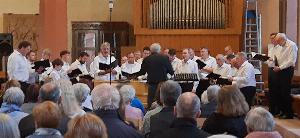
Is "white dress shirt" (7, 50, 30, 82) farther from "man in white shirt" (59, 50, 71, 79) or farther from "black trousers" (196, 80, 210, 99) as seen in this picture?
"black trousers" (196, 80, 210, 99)

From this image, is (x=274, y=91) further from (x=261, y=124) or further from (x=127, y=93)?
(x=261, y=124)

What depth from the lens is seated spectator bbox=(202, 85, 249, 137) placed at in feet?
16.4

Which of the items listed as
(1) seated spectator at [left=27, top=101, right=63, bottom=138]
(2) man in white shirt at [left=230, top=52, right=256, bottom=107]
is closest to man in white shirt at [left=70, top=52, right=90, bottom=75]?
(2) man in white shirt at [left=230, top=52, right=256, bottom=107]

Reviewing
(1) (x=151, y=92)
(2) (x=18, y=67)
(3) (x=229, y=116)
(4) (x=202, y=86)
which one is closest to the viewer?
(3) (x=229, y=116)

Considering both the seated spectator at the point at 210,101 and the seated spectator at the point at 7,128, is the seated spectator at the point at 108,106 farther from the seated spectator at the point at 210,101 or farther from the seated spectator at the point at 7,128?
the seated spectator at the point at 210,101

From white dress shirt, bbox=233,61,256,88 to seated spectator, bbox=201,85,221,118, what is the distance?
3542 mm

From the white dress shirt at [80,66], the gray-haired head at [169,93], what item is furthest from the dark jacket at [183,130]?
the white dress shirt at [80,66]

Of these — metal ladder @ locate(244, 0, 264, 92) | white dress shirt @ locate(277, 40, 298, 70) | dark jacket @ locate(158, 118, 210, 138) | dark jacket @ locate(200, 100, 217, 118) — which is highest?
metal ladder @ locate(244, 0, 264, 92)

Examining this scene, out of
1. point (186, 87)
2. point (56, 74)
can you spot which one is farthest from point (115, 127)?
point (186, 87)

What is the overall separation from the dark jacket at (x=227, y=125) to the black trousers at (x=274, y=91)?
4.98m

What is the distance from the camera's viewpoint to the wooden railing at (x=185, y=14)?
1461 cm

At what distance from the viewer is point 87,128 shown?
3154 mm

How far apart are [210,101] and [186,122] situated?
2072 mm

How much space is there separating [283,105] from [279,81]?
0.45 metres
